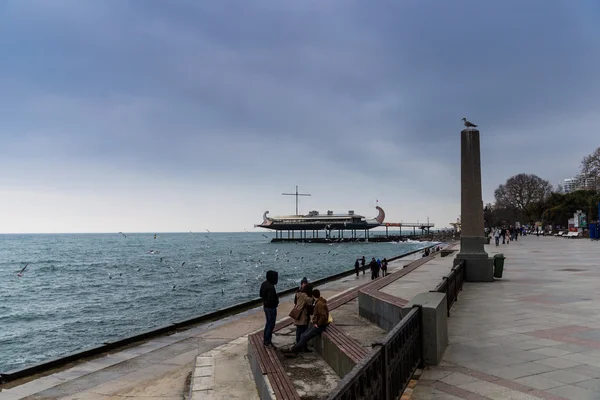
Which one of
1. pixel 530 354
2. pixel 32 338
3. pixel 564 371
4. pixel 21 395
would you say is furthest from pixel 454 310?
pixel 32 338

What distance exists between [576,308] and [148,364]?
10913 mm

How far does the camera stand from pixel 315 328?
376 inches

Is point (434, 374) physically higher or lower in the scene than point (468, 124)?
lower

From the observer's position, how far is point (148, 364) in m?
12.3

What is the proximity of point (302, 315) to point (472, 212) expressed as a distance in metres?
9.64

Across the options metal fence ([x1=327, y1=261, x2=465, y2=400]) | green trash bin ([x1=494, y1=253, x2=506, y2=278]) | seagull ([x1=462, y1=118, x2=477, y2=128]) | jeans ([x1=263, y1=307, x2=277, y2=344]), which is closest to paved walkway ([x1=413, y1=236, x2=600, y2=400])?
metal fence ([x1=327, y1=261, x2=465, y2=400])

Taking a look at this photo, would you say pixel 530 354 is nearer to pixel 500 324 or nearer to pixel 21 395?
pixel 500 324

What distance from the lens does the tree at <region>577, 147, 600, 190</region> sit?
269 feet

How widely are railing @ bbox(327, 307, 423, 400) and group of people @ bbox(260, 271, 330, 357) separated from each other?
3401 mm

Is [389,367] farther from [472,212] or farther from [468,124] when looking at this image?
[468,124]

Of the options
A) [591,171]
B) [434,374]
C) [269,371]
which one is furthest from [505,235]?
[434,374]

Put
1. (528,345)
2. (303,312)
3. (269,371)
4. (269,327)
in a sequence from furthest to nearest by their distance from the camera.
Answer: (303,312) < (269,327) < (269,371) < (528,345)

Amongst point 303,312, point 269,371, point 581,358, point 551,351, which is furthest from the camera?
point 303,312

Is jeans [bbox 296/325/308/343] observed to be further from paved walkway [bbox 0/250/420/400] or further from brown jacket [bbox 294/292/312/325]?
paved walkway [bbox 0/250/420/400]
